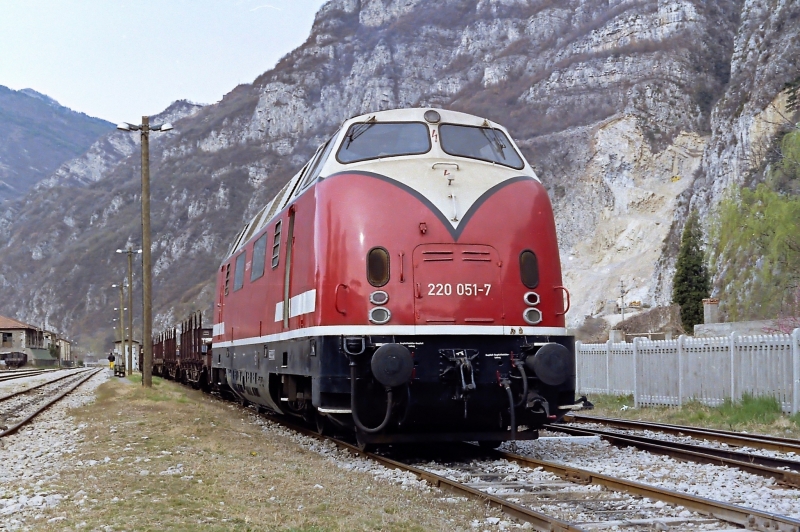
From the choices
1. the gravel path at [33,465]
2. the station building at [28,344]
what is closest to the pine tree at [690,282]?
the gravel path at [33,465]

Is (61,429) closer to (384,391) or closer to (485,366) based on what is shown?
(384,391)

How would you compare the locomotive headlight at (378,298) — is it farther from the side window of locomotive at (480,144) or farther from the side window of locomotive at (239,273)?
the side window of locomotive at (239,273)

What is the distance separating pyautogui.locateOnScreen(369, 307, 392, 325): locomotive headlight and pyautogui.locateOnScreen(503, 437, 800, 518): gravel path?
→ 2.73 m

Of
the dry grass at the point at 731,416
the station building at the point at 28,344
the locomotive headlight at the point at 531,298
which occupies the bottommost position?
the station building at the point at 28,344

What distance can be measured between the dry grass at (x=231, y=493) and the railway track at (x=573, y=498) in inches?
20.3

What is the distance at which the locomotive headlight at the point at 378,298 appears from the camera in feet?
31.8

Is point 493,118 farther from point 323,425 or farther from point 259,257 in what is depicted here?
point 323,425

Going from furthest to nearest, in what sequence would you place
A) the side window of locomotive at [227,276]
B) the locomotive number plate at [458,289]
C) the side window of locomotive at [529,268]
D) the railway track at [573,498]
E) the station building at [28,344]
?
the station building at [28,344], the side window of locomotive at [227,276], the side window of locomotive at [529,268], the locomotive number plate at [458,289], the railway track at [573,498]

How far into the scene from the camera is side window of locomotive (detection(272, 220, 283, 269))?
12.6m

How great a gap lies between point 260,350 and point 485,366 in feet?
17.1

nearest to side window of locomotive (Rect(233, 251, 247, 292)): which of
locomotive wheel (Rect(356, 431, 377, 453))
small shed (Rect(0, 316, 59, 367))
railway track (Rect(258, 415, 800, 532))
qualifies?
locomotive wheel (Rect(356, 431, 377, 453))

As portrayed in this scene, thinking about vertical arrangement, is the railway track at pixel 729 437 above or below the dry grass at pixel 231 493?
below

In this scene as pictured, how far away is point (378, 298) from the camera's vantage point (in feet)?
31.9

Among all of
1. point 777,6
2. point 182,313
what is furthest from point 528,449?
point 182,313
